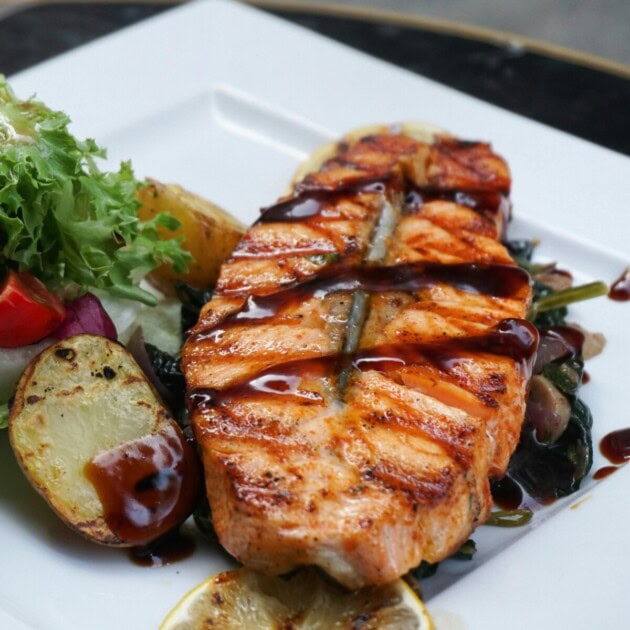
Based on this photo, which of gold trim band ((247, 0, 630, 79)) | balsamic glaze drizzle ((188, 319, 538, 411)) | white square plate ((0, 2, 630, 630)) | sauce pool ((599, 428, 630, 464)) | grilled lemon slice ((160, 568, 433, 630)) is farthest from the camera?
gold trim band ((247, 0, 630, 79))

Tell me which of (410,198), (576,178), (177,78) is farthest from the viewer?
(177,78)

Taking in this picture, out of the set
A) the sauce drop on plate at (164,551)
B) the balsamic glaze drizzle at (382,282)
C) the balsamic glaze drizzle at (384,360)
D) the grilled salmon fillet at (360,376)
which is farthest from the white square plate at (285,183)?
the balsamic glaze drizzle at (382,282)

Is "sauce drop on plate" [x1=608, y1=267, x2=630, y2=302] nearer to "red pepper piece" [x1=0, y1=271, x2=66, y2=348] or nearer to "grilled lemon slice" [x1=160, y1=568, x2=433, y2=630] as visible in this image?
"grilled lemon slice" [x1=160, y1=568, x2=433, y2=630]

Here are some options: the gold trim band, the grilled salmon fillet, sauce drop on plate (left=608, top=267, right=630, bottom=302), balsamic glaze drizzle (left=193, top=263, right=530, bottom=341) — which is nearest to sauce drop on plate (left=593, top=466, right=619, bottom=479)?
the grilled salmon fillet

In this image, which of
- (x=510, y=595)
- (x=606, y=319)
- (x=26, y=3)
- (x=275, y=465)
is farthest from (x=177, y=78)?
(x=510, y=595)

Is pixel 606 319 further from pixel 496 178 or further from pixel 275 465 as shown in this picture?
pixel 275 465

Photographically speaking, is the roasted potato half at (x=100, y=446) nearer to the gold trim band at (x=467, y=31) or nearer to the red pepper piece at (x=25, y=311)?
the red pepper piece at (x=25, y=311)

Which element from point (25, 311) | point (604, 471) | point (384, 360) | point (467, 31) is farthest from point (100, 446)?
point (467, 31)
